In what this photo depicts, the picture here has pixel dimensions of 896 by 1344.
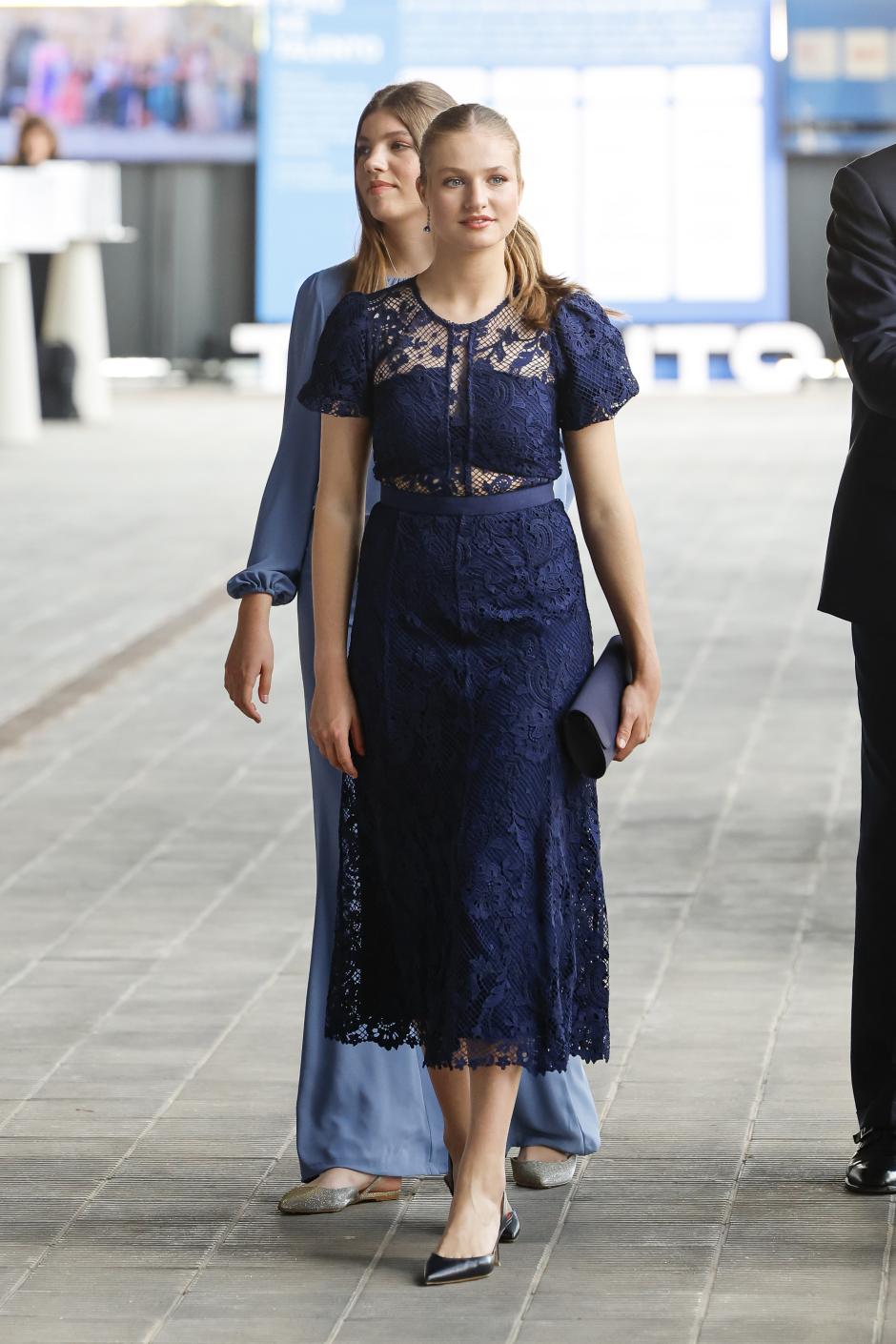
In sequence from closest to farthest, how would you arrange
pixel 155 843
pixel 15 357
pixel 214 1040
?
pixel 214 1040 < pixel 155 843 < pixel 15 357

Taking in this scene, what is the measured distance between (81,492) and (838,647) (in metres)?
6.70

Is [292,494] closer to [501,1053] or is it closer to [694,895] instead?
[501,1053]

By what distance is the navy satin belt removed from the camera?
3275 mm

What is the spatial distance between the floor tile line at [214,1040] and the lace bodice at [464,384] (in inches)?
48.2

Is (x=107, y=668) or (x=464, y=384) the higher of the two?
(x=464, y=384)

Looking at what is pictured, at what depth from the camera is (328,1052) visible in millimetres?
3645

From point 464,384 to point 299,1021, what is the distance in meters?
1.82

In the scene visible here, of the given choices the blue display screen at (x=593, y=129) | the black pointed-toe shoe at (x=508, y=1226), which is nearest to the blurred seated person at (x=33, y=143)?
the blue display screen at (x=593, y=129)

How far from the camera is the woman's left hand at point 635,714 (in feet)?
10.8

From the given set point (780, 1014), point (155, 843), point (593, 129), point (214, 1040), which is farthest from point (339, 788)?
point (593, 129)

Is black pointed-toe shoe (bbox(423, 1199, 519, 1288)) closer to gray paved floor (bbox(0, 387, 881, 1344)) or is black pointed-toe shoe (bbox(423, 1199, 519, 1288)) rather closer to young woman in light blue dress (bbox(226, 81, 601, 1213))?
gray paved floor (bbox(0, 387, 881, 1344))

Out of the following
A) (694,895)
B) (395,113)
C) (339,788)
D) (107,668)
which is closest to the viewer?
(395,113)

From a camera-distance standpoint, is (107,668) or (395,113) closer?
(395,113)

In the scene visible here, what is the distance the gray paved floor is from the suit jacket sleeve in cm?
125
